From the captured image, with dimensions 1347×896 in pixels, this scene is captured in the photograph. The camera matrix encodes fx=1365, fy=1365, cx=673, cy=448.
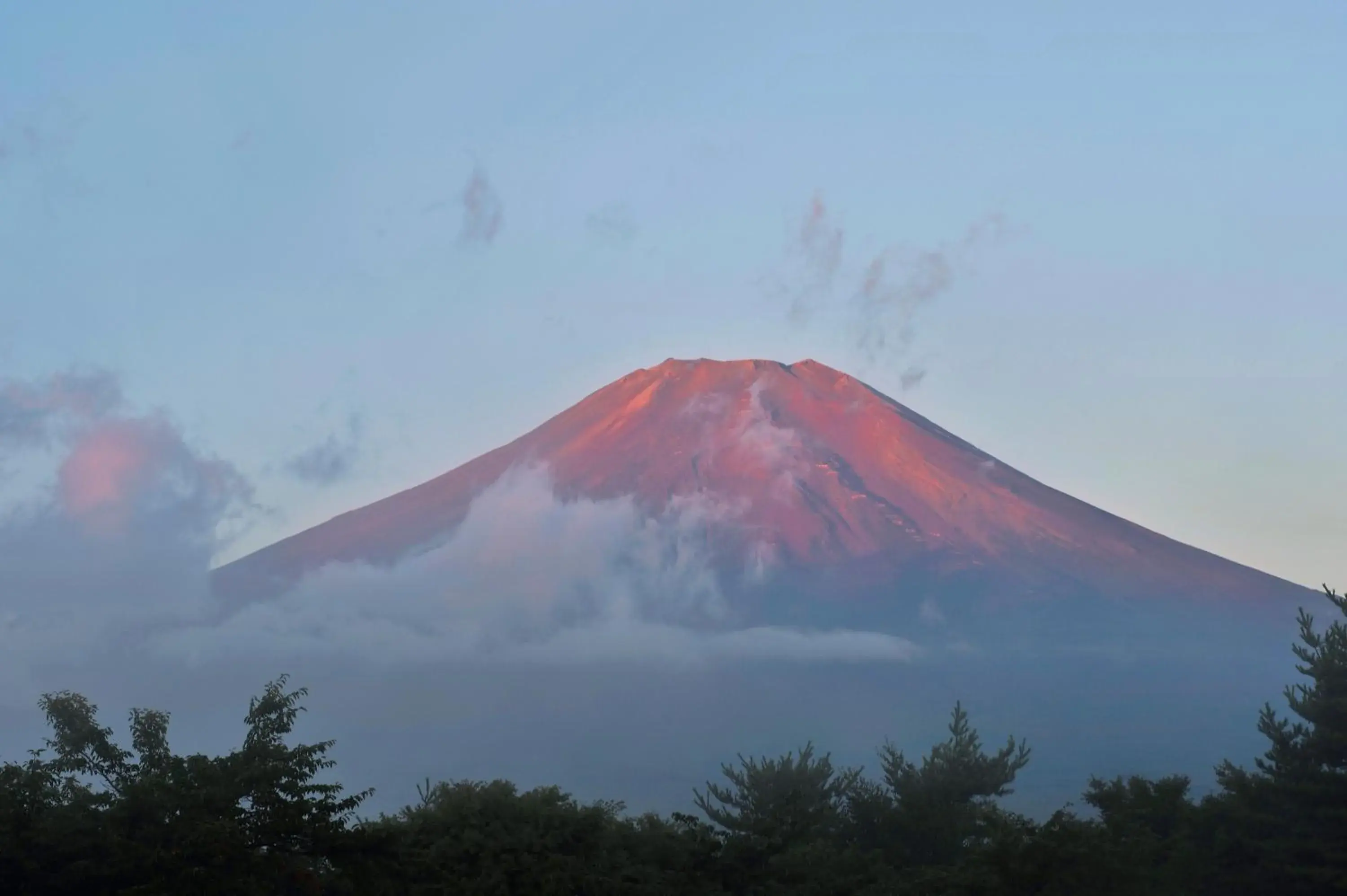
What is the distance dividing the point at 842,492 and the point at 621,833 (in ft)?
416

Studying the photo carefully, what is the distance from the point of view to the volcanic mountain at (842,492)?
150m

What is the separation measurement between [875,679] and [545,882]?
13329cm

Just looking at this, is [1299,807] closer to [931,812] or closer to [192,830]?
[931,812]

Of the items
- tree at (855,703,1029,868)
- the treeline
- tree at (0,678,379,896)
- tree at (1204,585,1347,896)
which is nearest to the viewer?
tree at (0,678,379,896)

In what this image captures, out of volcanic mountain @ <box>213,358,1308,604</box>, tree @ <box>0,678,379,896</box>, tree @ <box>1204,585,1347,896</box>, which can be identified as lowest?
tree @ <box>1204,585,1347,896</box>

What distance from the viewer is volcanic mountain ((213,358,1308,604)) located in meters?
150

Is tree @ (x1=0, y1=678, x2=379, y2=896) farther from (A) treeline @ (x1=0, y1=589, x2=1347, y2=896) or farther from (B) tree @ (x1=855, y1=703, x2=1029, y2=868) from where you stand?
(B) tree @ (x1=855, y1=703, x2=1029, y2=868)

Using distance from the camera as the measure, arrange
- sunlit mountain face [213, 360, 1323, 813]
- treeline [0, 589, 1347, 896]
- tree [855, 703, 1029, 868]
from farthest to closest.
Answer: sunlit mountain face [213, 360, 1323, 813]
tree [855, 703, 1029, 868]
treeline [0, 589, 1347, 896]

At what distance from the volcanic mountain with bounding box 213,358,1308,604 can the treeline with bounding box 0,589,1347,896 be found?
111186 mm

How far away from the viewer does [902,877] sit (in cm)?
2772

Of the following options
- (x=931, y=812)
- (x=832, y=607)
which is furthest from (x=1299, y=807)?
(x=832, y=607)

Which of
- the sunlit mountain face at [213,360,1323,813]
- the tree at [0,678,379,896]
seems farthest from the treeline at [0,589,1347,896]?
the sunlit mountain face at [213,360,1323,813]

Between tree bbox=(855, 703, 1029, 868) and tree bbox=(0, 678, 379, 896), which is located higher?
tree bbox=(0, 678, 379, 896)

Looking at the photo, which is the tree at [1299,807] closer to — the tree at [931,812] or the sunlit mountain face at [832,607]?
the tree at [931,812]
